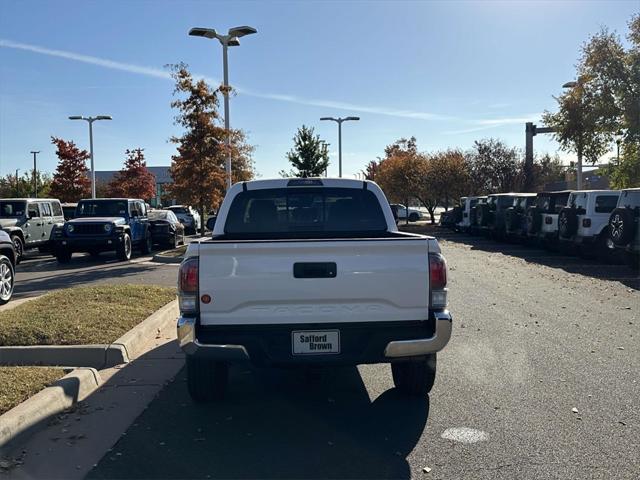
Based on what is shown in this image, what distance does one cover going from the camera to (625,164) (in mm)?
25016

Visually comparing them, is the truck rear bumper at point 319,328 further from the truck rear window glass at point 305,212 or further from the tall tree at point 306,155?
the tall tree at point 306,155

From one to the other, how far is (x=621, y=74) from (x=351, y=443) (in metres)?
22.0

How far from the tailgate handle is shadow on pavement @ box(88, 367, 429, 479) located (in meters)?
1.19

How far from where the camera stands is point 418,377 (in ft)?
17.6

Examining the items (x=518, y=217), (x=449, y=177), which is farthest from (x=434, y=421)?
(x=449, y=177)

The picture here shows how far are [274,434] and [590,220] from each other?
14088 millimetres

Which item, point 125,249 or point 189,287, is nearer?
point 189,287

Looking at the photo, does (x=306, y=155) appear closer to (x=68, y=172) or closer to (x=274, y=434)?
(x=68, y=172)

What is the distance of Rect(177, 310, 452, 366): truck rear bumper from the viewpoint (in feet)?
15.0

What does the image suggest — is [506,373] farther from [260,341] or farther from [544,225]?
[544,225]

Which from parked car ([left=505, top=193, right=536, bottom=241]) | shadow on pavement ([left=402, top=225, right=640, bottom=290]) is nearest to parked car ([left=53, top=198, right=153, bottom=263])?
shadow on pavement ([left=402, top=225, right=640, bottom=290])

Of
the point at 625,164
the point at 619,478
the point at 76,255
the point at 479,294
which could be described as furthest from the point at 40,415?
the point at 625,164

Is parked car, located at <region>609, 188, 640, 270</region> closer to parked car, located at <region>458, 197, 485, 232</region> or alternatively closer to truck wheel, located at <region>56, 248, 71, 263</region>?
truck wheel, located at <region>56, 248, 71, 263</region>

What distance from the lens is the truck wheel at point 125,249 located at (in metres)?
18.2
